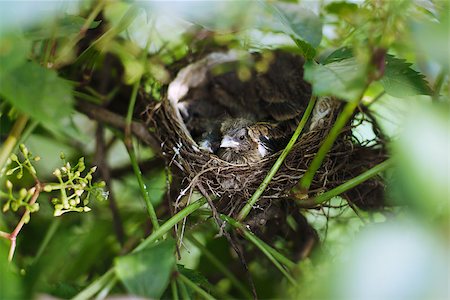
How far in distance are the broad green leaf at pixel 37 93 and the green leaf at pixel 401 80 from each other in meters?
0.54

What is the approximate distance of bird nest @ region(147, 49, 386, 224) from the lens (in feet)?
4.45

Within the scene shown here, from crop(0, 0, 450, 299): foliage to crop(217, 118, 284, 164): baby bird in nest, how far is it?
0.62 ft

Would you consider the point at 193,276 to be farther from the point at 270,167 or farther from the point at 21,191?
the point at 270,167

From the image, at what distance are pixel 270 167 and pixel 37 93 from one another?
0.73 metres

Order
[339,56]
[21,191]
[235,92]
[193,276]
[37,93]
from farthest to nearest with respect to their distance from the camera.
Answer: [235,92] < [339,56] < [193,276] < [21,191] < [37,93]

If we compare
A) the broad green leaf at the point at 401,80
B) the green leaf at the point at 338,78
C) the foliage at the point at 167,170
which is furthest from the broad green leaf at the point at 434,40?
the broad green leaf at the point at 401,80

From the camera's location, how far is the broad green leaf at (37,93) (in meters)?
0.81

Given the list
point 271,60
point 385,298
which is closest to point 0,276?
point 385,298

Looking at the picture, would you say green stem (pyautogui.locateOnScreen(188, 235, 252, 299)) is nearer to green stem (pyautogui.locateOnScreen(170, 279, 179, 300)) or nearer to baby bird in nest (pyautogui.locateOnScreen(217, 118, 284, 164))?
baby bird in nest (pyautogui.locateOnScreen(217, 118, 284, 164))

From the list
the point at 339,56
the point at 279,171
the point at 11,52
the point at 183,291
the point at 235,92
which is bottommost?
the point at 235,92

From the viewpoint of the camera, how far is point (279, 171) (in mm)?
1421

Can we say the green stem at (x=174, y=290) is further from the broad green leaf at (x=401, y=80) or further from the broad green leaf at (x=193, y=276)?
the broad green leaf at (x=401, y=80)

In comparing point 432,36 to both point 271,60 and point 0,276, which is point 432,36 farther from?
point 271,60

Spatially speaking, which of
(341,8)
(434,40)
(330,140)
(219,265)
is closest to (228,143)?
(219,265)
